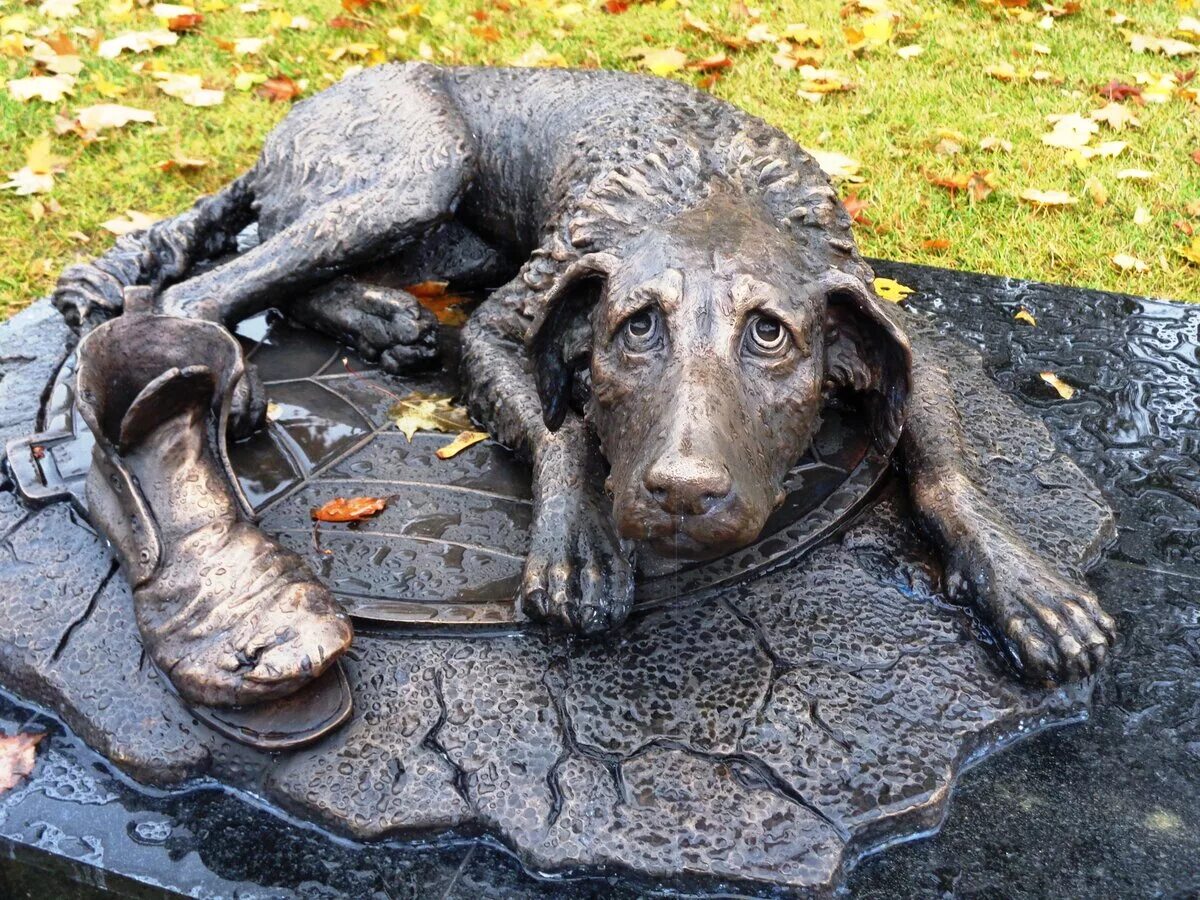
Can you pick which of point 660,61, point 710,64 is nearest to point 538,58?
point 660,61

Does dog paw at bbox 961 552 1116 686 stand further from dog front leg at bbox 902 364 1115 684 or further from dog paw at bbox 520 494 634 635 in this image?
dog paw at bbox 520 494 634 635

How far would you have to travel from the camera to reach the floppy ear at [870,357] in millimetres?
3146

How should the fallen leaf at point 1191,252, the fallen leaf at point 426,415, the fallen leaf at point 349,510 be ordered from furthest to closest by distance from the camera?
the fallen leaf at point 1191,252 < the fallen leaf at point 426,415 < the fallen leaf at point 349,510

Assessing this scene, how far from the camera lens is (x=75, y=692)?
2.92 m

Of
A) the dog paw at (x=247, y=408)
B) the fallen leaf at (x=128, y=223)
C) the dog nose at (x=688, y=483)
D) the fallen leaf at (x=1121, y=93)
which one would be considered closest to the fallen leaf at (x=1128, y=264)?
the fallen leaf at (x=1121, y=93)

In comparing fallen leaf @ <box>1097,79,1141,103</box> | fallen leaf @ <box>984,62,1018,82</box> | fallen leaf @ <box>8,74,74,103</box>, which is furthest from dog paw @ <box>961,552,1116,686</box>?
fallen leaf @ <box>8,74,74,103</box>

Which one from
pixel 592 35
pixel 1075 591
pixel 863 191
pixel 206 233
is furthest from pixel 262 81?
pixel 1075 591

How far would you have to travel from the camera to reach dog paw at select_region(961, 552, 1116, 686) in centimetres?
291

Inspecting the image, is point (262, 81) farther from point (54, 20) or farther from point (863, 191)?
point (863, 191)

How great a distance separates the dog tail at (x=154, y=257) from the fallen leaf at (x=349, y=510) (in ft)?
4.01

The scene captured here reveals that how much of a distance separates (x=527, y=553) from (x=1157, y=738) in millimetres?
1726

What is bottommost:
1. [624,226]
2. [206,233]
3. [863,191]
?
[863,191]

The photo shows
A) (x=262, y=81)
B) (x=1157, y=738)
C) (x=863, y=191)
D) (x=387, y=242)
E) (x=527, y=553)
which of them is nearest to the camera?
(x=1157, y=738)

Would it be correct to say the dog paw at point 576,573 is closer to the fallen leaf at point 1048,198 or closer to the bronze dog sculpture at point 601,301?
the bronze dog sculpture at point 601,301
